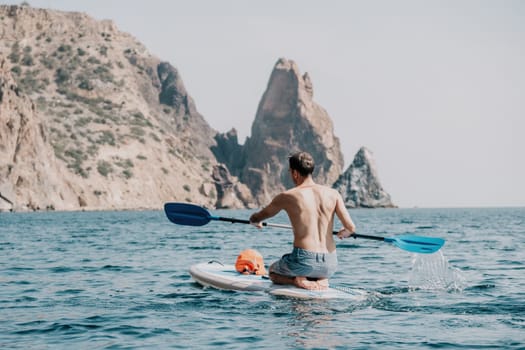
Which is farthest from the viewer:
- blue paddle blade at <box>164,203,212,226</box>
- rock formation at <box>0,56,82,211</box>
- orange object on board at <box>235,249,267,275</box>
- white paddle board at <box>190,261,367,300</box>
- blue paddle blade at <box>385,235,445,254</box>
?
rock formation at <box>0,56,82,211</box>

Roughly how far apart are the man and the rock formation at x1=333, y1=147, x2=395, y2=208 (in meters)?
147

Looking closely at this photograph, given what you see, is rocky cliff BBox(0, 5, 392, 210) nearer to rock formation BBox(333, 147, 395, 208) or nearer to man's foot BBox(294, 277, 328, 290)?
rock formation BBox(333, 147, 395, 208)

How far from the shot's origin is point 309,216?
33.2 feet

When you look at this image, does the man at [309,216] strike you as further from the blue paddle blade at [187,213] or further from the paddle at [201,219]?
the blue paddle blade at [187,213]

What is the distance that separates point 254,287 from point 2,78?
77.5 meters

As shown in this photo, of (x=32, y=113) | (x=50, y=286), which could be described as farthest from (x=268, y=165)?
(x=50, y=286)

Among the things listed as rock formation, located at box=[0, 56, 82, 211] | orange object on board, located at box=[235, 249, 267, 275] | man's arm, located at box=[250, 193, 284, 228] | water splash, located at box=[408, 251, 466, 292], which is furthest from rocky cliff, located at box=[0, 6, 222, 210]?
man's arm, located at box=[250, 193, 284, 228]

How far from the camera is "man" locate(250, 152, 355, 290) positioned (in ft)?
33.1

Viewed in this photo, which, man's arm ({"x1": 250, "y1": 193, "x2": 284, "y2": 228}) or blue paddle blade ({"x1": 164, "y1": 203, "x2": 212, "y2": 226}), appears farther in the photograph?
blue paddle blade ({"x1": 164, "y1": 203, "x2": 212, "y2": 226})

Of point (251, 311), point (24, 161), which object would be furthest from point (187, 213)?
point (24, 161)

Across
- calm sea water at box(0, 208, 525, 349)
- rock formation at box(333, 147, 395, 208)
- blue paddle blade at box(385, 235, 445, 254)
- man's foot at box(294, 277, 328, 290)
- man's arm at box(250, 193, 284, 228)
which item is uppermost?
rock formation at box(333, 147, 395, 208)

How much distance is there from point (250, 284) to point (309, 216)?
2002 mm

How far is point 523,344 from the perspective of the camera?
796 cm

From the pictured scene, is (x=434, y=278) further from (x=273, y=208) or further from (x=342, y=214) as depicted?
(x=273, y=208)
